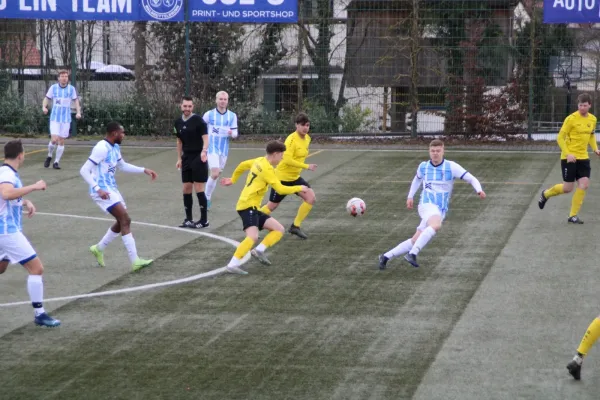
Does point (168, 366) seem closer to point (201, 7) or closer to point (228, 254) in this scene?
point (228, 254)

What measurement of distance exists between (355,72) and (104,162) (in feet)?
55.0

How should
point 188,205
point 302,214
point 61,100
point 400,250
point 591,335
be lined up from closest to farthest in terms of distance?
point 591,335
point 400,250
point 302,214
point 188,205
point 61,100

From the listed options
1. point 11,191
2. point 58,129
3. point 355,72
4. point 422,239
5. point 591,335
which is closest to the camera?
point 591,335

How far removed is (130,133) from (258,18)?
192 inches

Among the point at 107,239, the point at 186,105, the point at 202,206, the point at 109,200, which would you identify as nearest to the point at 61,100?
the point at 186,105

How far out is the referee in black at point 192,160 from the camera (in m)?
16.2

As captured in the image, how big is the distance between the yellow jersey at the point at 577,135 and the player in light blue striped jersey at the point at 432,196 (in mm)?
3993

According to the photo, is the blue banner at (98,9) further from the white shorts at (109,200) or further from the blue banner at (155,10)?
the white shorts at (109,200)

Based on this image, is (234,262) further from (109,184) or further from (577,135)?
(577,135)

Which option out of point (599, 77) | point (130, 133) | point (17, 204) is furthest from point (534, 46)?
point (17, 204)

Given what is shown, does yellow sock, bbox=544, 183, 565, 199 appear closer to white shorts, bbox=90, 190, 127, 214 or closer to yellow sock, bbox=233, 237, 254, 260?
yellow sock, bbox=233, 237, 254, 260

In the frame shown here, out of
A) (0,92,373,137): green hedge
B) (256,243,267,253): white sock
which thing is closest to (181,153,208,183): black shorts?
(256,243,267,253): white sock

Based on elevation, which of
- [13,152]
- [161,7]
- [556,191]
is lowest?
[556,191]

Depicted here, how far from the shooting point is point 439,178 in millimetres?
13289
